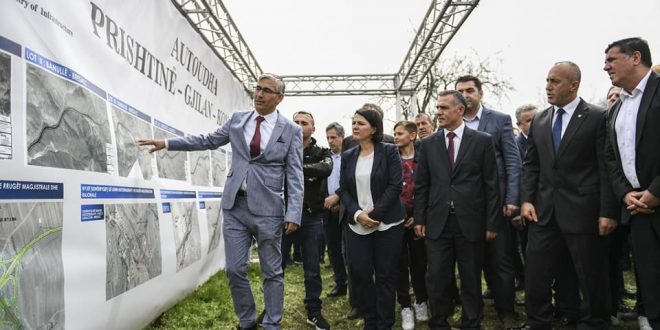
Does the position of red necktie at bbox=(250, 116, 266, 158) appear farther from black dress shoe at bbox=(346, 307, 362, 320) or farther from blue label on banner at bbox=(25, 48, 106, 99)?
black dress shoe at bbox=(346, 307, 362, 320)

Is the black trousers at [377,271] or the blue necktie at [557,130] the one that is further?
the black trousers at [377,271]

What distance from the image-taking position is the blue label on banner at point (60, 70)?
2.06 m

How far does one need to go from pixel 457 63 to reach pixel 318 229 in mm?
19866

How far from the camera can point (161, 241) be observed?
349cm

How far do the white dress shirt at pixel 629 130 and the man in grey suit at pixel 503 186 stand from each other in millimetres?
866

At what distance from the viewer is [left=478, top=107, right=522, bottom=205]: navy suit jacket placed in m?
3.47

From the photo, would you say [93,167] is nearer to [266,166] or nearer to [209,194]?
[266,166]

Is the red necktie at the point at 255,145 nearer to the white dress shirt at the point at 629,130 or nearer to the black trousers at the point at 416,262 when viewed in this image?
the black trousers at the point at 416,262

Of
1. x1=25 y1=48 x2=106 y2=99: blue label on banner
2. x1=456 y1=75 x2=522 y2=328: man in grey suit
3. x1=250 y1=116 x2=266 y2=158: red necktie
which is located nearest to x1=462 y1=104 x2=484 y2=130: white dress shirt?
x1=456 y1=75 x2=522 y2=328: man in grey suit

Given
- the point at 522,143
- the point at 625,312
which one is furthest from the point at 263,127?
the point at 625,312

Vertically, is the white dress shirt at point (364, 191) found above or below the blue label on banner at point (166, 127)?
below

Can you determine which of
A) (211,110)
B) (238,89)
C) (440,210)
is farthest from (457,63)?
(440,210)

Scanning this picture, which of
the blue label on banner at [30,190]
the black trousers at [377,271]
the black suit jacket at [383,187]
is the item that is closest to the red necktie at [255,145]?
the black suit jacket at [383,187]

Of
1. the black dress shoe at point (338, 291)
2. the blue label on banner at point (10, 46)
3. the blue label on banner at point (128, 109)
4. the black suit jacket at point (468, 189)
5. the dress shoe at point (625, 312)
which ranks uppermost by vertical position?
the blue label on banner at point (10, 46)
